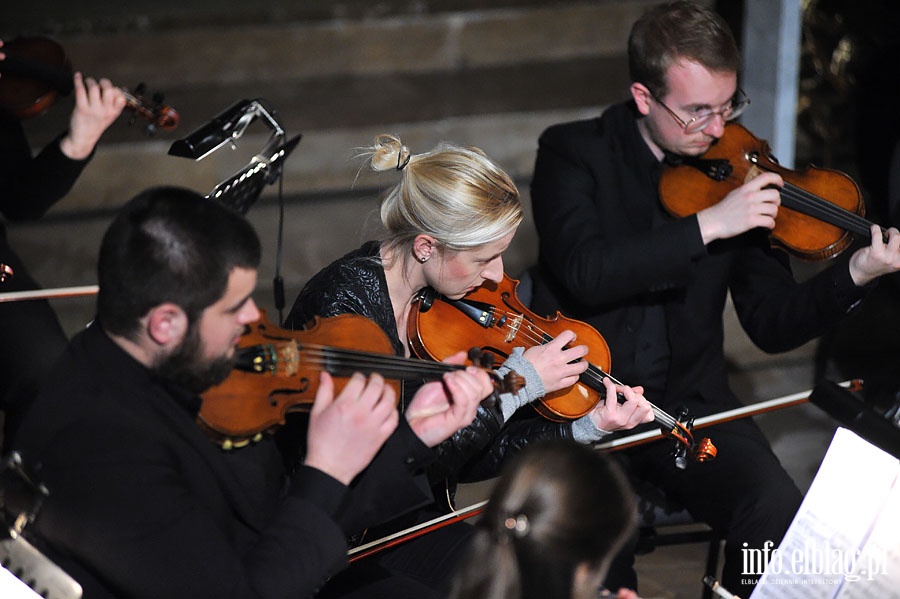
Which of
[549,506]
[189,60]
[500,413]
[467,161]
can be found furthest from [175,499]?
[189,60]

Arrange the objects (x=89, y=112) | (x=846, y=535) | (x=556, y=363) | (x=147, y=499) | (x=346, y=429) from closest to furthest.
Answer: (x=147, y=499), (x=346, y=429), (x=846, y=535), (x=556, y=363), (x=89, y=112)

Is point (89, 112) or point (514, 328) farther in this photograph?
point (89, 112)

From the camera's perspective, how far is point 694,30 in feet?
7.25

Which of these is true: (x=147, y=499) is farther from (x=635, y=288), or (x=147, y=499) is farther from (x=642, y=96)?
(x=642, y=96)

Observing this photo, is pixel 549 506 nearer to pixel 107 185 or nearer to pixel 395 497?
pixel 395 497

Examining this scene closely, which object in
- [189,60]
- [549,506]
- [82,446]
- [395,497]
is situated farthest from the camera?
[189,60]

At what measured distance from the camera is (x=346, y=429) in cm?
145

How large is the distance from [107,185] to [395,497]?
2735 millimetres

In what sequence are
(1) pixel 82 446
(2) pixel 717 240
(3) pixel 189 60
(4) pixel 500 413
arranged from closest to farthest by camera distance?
(1) pixel 82 446, (4) pixel 500 413, (2) pixel 717 240, (3) pixel 189 60

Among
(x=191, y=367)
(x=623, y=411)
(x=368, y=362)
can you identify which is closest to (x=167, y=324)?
(x=191, y=367)

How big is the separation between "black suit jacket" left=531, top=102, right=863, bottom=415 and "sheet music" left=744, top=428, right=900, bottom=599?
0.67 metres

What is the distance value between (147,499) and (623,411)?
914 millimetres

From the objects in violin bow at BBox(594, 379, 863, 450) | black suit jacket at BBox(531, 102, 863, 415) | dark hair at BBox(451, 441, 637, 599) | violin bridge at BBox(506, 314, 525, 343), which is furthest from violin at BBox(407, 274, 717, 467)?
dark hair at BBox(451, 441, 637, 599)

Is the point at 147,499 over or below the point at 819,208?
over
